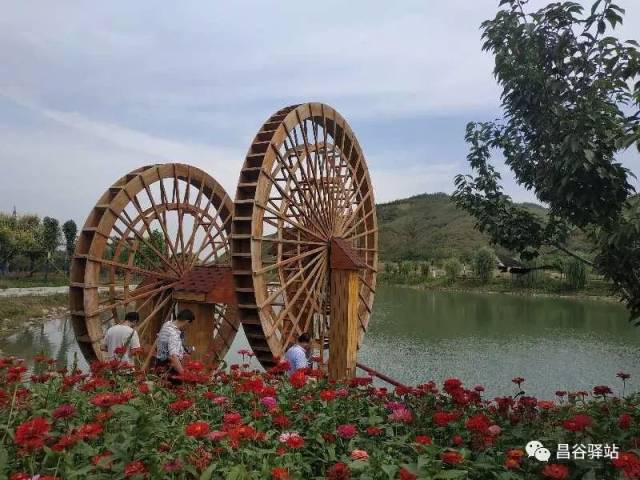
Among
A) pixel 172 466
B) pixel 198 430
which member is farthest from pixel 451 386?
pixel 172 466

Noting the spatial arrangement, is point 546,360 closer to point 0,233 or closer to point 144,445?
point 144,445

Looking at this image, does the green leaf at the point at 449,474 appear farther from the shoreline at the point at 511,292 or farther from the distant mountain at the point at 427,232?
the distant mountain at the point at 427,232

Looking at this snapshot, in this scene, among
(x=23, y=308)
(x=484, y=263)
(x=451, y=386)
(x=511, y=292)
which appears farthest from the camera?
(x=484, y=263)

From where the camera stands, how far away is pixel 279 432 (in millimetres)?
2795

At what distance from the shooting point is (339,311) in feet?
24.5

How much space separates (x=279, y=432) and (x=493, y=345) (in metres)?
15.8

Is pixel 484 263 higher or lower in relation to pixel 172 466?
higher

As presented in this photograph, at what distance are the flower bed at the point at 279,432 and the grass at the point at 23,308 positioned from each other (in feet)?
59.5

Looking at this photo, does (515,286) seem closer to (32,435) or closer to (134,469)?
(134,469)

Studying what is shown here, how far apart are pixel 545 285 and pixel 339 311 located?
3361cm

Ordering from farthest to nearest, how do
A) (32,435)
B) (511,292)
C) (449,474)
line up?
(511,292), (449,474), (32,435)

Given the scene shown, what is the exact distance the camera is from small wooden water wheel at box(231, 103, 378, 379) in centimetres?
720

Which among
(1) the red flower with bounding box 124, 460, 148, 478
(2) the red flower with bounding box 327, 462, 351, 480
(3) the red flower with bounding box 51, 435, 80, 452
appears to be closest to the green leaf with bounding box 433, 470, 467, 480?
(2) the red flower with bounding box 327, 462, 351, 480

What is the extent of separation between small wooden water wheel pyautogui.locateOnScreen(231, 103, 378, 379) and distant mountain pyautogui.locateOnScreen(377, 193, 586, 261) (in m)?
43.8
